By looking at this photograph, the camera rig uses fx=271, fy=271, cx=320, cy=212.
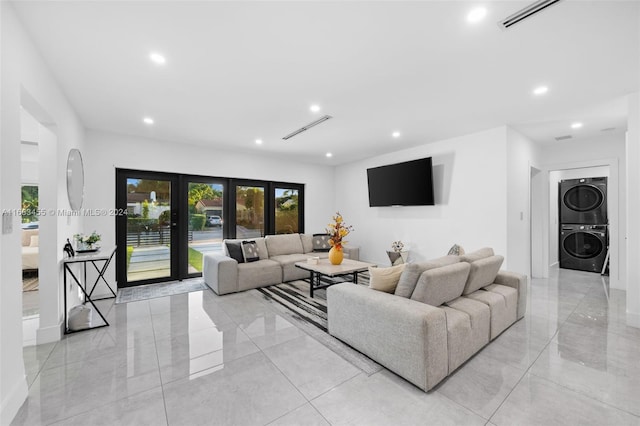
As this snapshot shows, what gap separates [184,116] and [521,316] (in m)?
4.87

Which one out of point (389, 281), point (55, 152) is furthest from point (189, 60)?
point (389, 281)

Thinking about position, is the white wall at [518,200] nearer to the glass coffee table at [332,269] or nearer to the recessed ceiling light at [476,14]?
the glass coffee table at [332,269]

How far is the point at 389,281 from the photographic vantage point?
8.04 ft

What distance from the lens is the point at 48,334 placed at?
263cm

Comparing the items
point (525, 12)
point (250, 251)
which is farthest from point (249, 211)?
point (525, 12)

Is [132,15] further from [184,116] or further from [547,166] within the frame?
[547,166]

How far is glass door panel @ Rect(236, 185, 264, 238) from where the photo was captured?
19.0 ft

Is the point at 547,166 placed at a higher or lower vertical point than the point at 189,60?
lower

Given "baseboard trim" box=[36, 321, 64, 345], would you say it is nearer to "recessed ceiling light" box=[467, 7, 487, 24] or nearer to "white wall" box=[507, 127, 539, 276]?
"recessed ceiling light" box=[467, 7, 487, 24]

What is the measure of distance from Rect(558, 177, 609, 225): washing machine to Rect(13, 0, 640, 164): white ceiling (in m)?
Answer: 2.29

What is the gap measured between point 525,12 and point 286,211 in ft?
17.9

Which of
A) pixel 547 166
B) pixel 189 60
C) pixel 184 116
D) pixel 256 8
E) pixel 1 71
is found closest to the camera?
pixel 1 71

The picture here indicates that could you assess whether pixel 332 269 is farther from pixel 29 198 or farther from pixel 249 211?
pixel 29 198

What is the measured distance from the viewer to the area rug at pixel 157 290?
13.3ft
